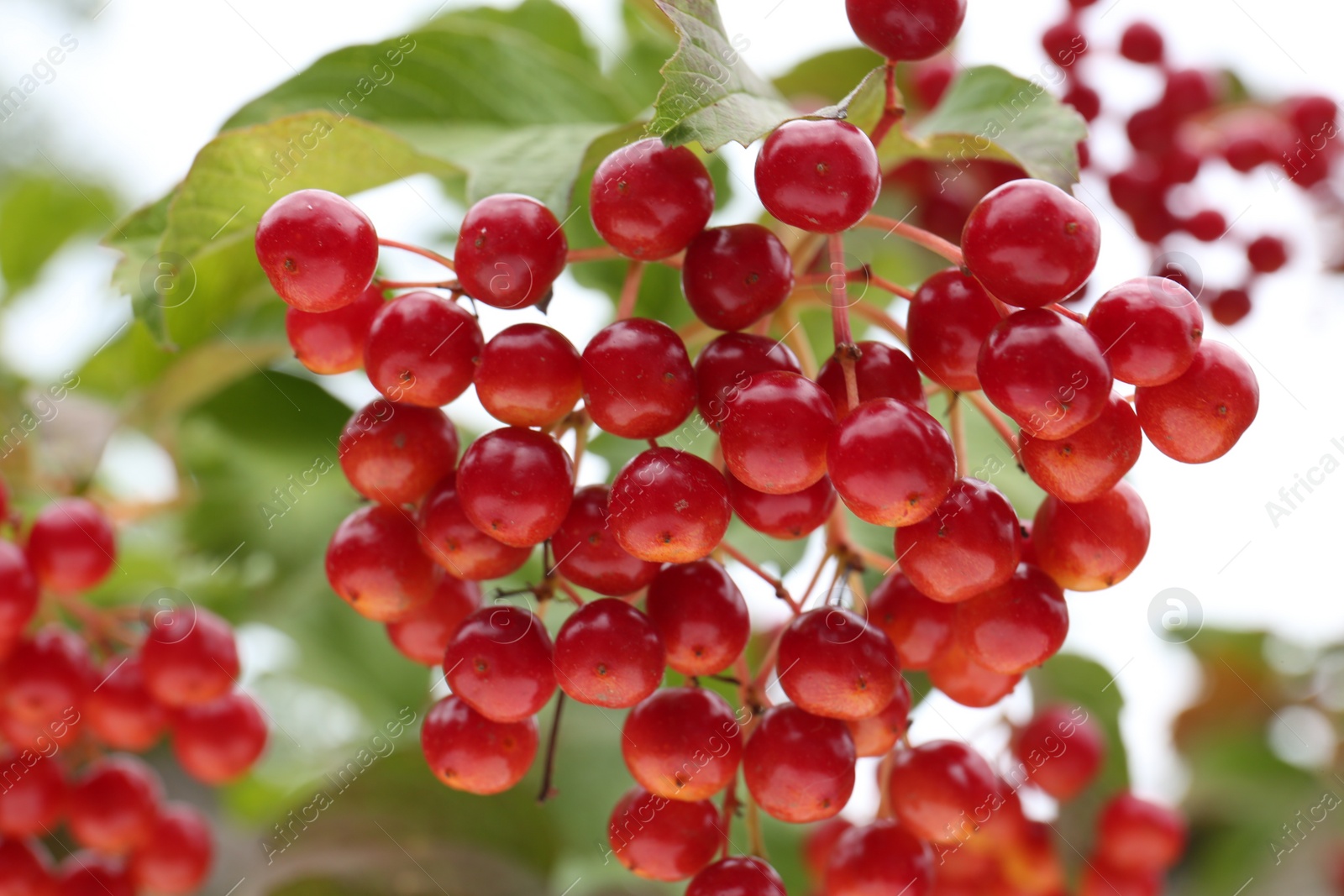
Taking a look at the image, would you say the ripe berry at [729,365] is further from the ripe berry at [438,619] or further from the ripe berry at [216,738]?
the ripe berry at [216,738]

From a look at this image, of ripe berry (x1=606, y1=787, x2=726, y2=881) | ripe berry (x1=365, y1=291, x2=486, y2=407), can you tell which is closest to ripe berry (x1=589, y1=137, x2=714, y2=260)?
ripe berry (x1=365, y1=291, x2=486, y2=407)

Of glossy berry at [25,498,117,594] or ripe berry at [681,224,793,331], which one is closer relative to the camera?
ripe berry at [681,224,793,331]

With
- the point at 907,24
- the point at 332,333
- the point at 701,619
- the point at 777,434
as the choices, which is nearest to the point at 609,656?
the point at 701,619

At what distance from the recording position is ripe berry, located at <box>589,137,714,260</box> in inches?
23.9

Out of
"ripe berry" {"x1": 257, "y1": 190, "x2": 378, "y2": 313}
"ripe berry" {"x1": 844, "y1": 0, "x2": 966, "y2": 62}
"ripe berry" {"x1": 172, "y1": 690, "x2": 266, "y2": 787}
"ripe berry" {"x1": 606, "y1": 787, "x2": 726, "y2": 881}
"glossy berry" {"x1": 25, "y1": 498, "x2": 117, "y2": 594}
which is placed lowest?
"ripe berry" {"x1": 172, "y1": 690, "x2": 266, "y2": 787}

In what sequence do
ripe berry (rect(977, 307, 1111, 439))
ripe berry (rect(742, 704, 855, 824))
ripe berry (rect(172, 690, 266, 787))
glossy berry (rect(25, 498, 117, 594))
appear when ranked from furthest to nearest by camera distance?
ripe berry (rect(172, 690, 266, 787))
glossy berry (rect(25, 498, 117, 594))
ripe berry (rect(742, 704, 855, 824))
ripe berry (rect(977, 307, 1111, 439))

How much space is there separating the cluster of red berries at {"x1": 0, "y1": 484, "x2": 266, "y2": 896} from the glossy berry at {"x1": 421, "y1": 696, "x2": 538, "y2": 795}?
1.22 feet

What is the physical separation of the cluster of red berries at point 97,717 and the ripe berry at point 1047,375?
2.42ft

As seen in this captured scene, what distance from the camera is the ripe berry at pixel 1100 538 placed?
25.2 inches

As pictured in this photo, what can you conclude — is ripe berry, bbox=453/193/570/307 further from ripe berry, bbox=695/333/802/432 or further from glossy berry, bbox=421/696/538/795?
glossy berry, bbox=421/696/538/795

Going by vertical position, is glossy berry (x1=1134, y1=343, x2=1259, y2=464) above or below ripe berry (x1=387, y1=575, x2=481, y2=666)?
above

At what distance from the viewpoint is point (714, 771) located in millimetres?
652

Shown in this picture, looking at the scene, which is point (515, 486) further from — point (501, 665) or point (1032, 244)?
point (1032, 244)

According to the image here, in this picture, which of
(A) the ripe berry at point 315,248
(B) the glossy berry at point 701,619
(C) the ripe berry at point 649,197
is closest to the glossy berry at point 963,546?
(B) the glossy berry at point 701,619
